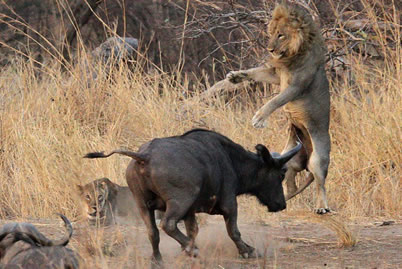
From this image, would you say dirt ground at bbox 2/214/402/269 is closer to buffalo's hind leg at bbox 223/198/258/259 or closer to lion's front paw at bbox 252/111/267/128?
buffalo's hind leg at bbox 223/198/258/259

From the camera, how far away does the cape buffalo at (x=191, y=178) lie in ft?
18.7

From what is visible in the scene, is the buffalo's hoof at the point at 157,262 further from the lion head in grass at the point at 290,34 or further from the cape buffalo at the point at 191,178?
the lion head in grass at the point at 290,34

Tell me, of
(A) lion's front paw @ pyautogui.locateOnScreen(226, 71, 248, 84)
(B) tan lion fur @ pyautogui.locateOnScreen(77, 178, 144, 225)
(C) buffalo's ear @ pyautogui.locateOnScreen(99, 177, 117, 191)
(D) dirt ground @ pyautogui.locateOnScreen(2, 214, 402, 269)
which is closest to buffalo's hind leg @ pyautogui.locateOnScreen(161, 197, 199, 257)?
(D) dirt ground @ pyautogui.locateOnScreen(2, 214, 402, 269)

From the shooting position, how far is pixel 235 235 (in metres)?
6.32

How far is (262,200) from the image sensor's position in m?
6.89

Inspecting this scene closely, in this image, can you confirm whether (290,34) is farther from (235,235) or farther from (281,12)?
(235,235)

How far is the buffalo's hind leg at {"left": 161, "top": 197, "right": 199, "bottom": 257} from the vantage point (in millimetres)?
5660

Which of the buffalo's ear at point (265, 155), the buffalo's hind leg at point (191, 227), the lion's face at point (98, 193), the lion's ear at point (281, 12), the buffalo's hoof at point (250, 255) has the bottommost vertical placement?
the buffalo's hoof at point (250, 255)

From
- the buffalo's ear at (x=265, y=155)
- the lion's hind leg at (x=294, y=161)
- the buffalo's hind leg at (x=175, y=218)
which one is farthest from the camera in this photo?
the lion's hind leg at (x=294, y=161)

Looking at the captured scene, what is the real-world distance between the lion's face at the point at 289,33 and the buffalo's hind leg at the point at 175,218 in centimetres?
248

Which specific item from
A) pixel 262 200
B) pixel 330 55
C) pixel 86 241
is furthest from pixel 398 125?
pixel 86 241

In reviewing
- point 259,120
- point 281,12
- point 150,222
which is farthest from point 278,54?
point 150,222

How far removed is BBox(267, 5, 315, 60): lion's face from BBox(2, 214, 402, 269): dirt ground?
1559 millimetres

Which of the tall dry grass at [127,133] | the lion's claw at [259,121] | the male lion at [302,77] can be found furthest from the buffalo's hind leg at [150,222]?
the tall dry grass at [127,133]
